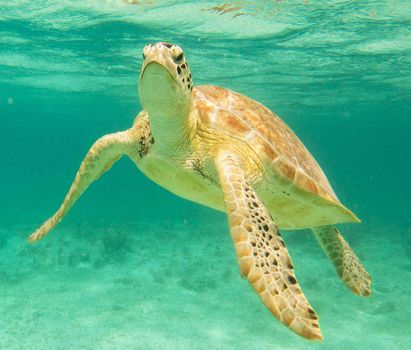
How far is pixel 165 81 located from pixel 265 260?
60.2 inches

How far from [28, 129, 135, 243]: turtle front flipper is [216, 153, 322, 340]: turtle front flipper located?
5.18 ft

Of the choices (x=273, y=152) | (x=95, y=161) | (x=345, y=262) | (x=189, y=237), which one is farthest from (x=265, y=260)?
(x=189, y=237)

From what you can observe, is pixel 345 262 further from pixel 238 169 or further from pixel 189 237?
pixel 189 237

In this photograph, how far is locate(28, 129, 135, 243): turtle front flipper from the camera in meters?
4.24

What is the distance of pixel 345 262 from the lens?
5.04 m

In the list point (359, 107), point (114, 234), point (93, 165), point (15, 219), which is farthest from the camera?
point (359, 107)

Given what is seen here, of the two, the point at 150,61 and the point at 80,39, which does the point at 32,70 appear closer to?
the point at 80,39

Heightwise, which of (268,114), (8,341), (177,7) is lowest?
(8,341)

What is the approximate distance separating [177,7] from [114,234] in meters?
8.91

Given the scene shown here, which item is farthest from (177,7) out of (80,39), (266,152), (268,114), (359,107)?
(359,107)

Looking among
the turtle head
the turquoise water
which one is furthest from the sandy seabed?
the turtle head


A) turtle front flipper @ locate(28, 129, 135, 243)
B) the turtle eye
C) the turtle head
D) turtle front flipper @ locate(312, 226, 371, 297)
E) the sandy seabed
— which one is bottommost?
the sandy seabed

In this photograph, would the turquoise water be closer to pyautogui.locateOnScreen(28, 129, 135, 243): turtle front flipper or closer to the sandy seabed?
the sandy seabed

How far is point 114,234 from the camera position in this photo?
1538 centimetres
